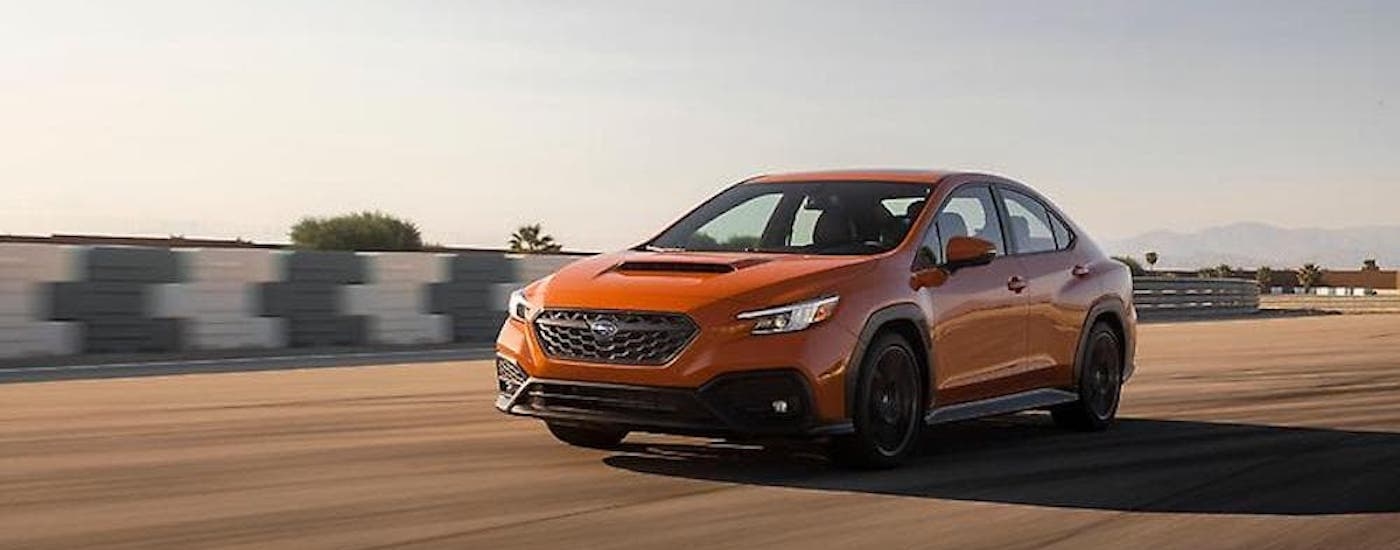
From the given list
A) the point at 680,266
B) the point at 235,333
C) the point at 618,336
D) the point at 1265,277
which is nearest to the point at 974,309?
the point at 680,266

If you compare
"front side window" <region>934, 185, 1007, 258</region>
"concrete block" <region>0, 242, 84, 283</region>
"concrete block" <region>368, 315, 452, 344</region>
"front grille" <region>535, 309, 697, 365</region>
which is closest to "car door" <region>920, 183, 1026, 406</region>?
"front side window" <region>934, 185, 1007, 258</region>

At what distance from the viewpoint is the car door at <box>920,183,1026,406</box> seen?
27.2 ft

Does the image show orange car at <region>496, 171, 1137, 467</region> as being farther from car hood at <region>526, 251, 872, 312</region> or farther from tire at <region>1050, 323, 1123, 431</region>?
tire at <region>1050, 323, 1123, 431</region>

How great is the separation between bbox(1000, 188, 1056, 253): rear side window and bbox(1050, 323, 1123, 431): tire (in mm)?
648

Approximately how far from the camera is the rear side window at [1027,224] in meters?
9.45

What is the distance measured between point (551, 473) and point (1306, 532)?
118 inches

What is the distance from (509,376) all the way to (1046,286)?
3.06m

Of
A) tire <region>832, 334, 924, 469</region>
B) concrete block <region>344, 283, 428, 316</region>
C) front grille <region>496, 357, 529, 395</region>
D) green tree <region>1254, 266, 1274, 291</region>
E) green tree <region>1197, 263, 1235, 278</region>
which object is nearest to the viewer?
tire <region>832, 334, 924, 469</region>

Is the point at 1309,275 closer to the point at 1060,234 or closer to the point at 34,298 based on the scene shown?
the point at 34,298

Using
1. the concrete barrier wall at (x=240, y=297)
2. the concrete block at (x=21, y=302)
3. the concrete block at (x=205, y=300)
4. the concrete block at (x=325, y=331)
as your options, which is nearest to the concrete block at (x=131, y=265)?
the concrete barrier wall at (x=240, y=297)

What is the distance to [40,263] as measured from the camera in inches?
539

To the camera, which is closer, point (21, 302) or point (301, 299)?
point (21, 302)

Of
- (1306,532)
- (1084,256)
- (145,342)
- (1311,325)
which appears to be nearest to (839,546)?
(1306,532)

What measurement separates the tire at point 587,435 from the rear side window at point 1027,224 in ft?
7.82
